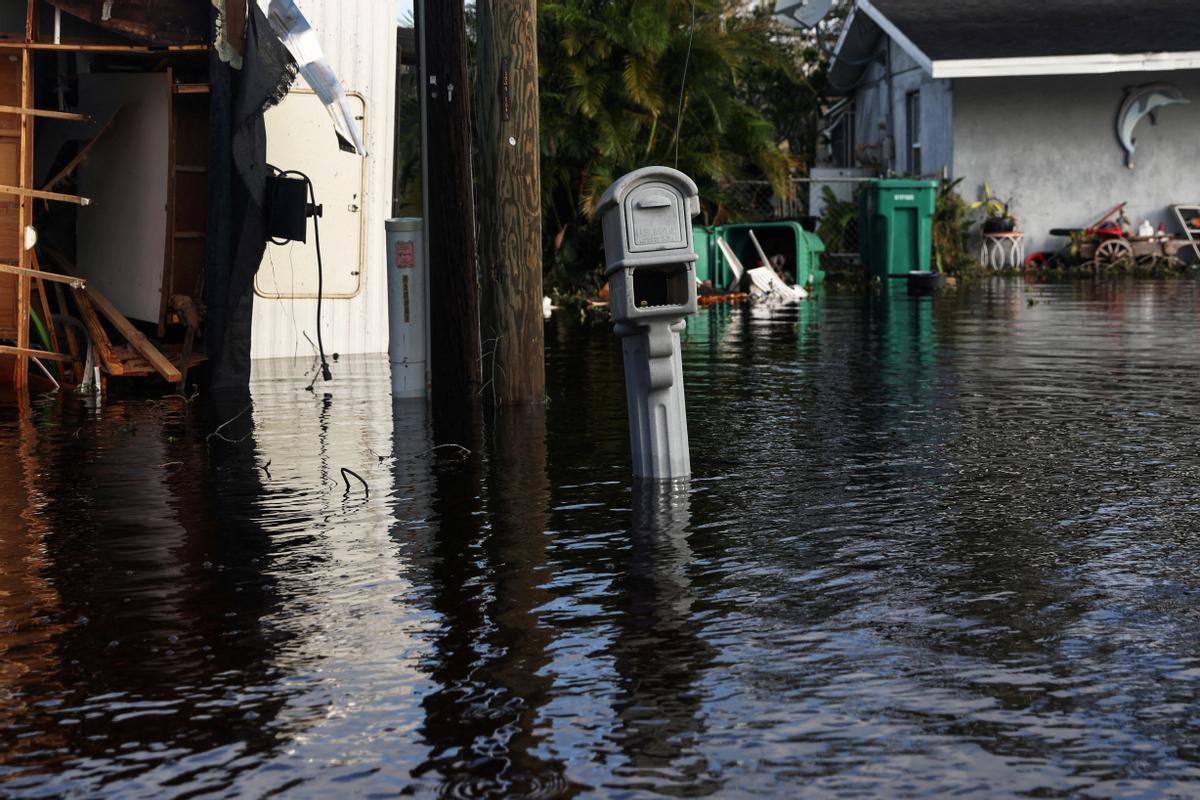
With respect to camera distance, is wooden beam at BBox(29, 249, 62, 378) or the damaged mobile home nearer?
the damaged mobile home

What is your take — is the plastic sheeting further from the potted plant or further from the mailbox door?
the potted plant

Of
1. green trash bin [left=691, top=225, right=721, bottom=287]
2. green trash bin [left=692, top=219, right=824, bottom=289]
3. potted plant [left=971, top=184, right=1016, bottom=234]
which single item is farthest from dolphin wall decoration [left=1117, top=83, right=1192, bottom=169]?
green trash bin [left=691, top=225, right=721, bottom=287]

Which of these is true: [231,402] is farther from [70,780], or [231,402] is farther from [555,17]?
[555,17]

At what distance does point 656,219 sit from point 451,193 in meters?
3.39

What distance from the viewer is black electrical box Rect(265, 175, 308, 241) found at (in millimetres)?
12242

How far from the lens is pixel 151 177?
1280cm

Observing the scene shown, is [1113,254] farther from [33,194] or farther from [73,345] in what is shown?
[33,194]

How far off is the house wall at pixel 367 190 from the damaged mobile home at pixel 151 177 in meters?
0.13

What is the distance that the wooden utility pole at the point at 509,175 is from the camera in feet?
34.4

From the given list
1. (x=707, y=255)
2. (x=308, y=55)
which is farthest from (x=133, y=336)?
(x=707, y=255)

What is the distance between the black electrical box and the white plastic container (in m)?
0.89

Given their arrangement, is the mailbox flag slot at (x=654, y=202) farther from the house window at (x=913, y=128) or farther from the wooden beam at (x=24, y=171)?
the house window at (x=913, y=128)

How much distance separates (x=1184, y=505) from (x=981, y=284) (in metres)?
21.7

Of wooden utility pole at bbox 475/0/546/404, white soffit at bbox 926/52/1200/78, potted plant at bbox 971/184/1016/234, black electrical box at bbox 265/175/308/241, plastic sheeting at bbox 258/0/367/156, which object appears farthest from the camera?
potted plant at bbox 971/184/1016/234
